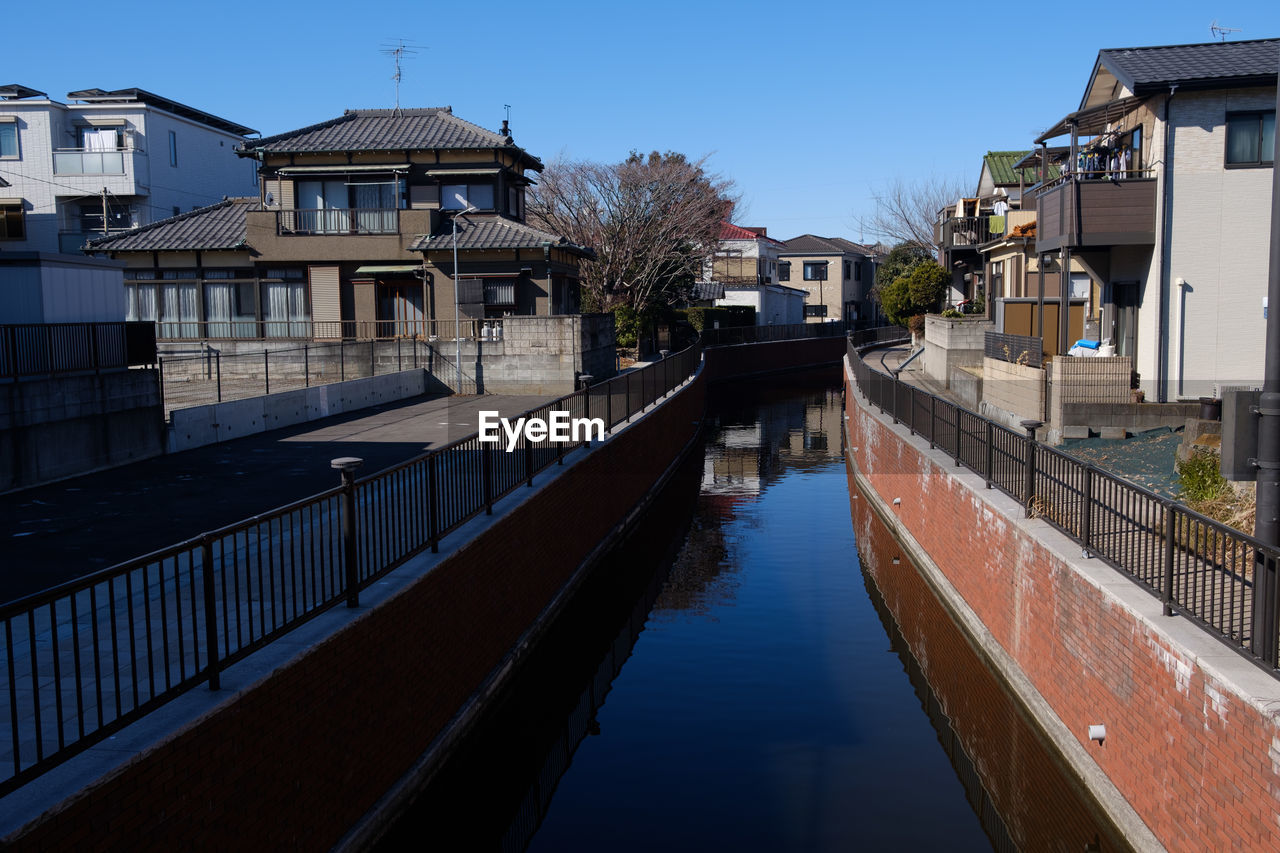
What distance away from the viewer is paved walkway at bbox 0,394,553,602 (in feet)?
33.8

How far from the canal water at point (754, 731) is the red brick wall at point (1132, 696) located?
2.25 feet

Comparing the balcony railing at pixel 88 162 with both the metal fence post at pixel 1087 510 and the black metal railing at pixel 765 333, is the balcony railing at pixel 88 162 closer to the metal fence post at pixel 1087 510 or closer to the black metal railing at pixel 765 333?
the black metal railing at pixel 765 333

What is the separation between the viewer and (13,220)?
42.2m

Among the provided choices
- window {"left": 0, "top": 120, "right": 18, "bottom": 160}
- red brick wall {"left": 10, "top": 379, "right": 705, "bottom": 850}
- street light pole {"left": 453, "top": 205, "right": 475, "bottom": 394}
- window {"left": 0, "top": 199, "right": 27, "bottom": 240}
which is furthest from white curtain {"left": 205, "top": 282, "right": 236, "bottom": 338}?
red brick wall {"left": 10, "top": 379, "right": 705, "bottom": 850}

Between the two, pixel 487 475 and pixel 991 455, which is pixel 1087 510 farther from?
pixel 487 475

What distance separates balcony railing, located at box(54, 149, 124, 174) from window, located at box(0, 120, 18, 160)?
5.38ft

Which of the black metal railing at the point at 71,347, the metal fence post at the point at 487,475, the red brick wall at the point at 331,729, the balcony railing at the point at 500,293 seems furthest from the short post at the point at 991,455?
the balcony railing at the point at 500,293

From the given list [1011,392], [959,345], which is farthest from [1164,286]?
[959,345]

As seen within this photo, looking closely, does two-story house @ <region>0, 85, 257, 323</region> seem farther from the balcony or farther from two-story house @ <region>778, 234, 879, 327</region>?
two-story house @ <region>778, 234, 879, 327</region>

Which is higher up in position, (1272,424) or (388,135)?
(388,135)

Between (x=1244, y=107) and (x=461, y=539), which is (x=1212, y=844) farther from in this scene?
(x=1244, y=107)

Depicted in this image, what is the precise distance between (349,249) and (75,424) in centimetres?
1997

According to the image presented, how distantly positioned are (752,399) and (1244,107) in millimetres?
27699

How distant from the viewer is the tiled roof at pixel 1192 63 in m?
19.7
